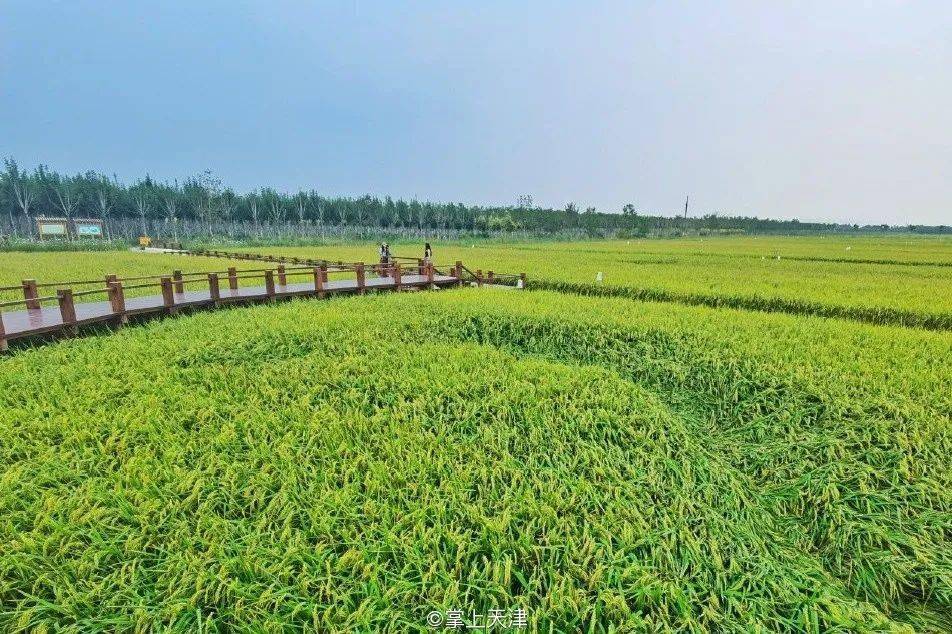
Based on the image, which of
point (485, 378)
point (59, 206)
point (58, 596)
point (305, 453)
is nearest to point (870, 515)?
point (485, 378)

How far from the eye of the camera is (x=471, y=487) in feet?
15.0

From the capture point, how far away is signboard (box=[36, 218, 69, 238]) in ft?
134

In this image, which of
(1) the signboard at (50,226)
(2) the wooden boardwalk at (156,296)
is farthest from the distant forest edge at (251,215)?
(2) the wooden boardwalk at (156,296)

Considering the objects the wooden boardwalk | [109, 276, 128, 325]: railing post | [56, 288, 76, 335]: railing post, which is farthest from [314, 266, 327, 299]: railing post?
[56, 288, 76, 335]: railing post

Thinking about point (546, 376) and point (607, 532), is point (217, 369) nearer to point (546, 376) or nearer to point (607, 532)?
point (546, 376)

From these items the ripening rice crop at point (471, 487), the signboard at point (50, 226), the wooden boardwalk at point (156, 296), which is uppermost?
the signboard at point (50, 226)

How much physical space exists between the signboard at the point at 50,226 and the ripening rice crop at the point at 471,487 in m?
47.5

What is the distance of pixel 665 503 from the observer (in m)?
4.54

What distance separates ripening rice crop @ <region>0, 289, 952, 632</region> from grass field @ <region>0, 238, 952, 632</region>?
28 mm

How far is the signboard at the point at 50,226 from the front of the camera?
40906mm

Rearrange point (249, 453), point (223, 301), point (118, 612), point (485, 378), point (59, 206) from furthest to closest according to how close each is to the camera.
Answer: point (59, 206) → point (223, 301) → point (485, 378) → point (249, 453) → point (118, 612)

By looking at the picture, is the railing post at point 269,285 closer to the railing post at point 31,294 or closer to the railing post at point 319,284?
the railing post at point 319,284

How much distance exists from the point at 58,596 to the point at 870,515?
24.4ft

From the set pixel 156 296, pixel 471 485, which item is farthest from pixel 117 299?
pixel 471 485
